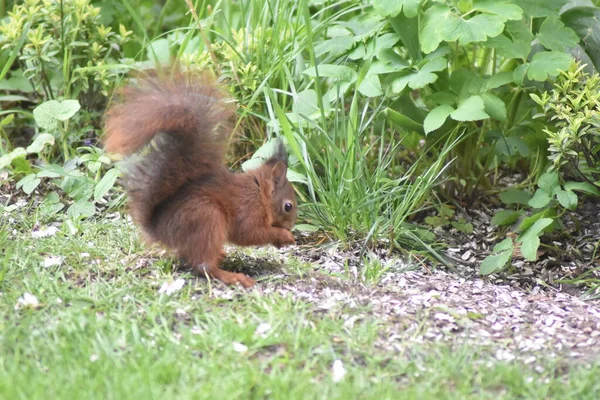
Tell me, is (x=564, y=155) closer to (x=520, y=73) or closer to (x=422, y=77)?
(x=520, y=73)

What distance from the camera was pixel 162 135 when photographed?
144 inches

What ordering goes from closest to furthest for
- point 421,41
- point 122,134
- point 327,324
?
point 327,324 < point 122,134 < point 421,41

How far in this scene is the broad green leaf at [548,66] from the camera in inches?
165

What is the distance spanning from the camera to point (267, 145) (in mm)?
4656

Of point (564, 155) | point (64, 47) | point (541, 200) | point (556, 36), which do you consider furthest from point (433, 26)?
point (64, 47)

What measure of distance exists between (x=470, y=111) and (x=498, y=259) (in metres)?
0.72

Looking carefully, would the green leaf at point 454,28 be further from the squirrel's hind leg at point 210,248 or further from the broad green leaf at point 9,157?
the broad green leaf at point 9,157

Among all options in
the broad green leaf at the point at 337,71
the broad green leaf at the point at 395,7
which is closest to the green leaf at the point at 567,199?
the broad green leaf at the point at 395,7

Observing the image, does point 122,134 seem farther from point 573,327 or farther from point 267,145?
point 573,327

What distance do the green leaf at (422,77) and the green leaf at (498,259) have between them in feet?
2.80

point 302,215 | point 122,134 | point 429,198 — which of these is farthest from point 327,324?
point 429,198

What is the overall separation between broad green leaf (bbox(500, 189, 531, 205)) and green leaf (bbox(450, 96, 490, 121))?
2.04 ft

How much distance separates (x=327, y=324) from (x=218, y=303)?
1.51ft

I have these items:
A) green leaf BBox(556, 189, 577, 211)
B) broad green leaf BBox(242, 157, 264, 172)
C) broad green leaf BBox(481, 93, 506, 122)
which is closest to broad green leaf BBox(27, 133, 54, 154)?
broad green leaf BBox(242, 157, 264, 172)
